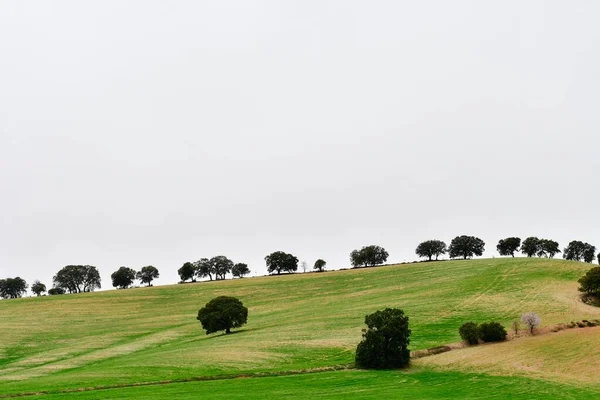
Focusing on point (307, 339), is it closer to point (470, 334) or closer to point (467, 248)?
point (470, 334)

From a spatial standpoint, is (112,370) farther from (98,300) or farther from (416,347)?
(98,300)

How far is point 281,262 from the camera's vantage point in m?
196

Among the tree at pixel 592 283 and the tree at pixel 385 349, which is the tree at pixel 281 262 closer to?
the tree at pixel 592 283

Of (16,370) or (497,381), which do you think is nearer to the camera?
(497,381)

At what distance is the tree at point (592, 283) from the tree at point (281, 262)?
381 ft

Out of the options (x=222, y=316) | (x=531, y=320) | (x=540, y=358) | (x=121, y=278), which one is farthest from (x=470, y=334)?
(x=121, y=278)

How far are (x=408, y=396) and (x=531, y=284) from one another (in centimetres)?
6884

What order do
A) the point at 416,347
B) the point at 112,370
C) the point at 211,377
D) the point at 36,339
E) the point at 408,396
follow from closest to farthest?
the point at 408,396, the point at 211,377, the point at 112,370, the point at 416,347, the point at 36,339

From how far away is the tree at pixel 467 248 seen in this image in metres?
198

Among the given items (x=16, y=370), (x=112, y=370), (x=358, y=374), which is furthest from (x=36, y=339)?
(x=358, y=374)

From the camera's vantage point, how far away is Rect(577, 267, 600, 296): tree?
88500 mm

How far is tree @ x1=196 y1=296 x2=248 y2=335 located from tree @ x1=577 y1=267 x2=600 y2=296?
54.0 m

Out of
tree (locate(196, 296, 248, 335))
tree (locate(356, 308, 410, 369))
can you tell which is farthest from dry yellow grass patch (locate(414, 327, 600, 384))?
tree (locate(196, 296, 248, 335))

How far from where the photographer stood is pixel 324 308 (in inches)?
4129
